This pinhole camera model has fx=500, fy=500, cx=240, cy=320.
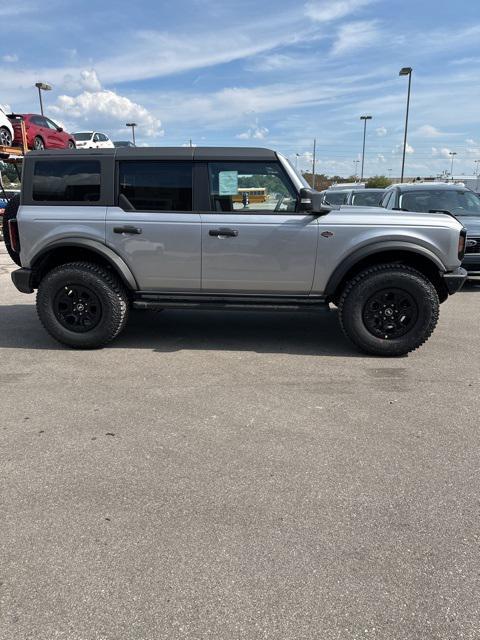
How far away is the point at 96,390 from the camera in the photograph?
4.19m

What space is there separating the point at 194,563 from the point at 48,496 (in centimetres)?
98

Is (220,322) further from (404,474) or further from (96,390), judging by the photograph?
(404,474)

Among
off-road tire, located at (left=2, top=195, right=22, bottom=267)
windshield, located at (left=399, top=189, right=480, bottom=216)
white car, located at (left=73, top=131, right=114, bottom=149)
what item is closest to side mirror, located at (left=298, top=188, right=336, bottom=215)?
off-road tire, located at (left=2, top=195, right=22, bottom=267)

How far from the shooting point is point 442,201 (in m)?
8.88

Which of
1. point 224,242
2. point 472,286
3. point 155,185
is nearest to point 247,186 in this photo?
point 224,242

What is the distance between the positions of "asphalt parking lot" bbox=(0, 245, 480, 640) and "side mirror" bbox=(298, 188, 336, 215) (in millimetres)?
1441

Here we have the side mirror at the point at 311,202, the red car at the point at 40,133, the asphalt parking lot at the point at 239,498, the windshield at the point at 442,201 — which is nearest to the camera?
the asphalt parking lot at the point at 239,498

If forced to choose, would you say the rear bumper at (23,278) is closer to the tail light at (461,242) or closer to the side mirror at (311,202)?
the side mirror at (311,202)

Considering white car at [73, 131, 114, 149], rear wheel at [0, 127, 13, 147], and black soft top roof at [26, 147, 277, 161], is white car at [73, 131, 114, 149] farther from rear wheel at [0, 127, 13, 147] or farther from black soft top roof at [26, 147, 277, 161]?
black soft top roof at [26, 147, 277, 161]

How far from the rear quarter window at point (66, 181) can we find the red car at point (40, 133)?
449 inches

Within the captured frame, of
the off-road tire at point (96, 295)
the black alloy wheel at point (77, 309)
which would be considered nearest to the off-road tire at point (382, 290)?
the off-road tire at point (96, 295)

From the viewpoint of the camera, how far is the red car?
14.8m

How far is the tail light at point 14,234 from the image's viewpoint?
16.8ft

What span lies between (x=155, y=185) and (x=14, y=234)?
1.57 meters
